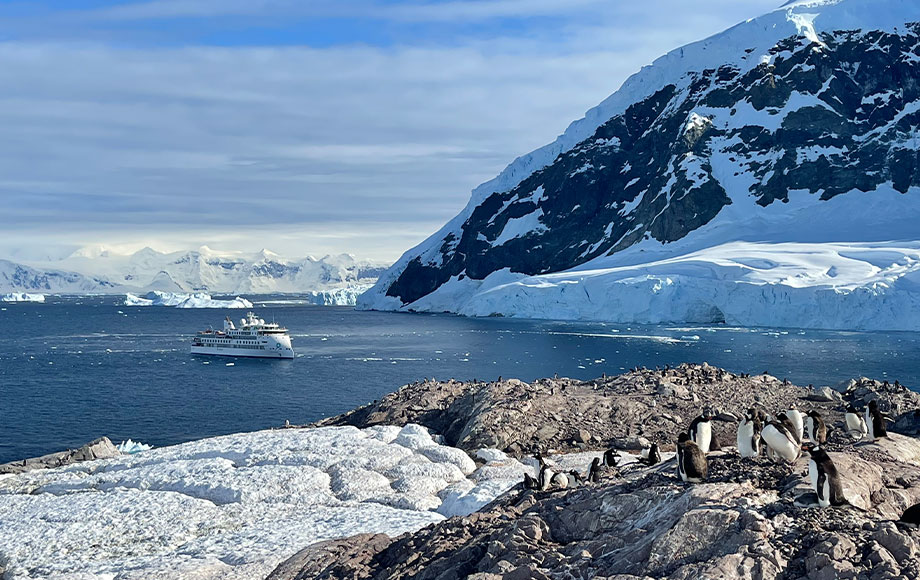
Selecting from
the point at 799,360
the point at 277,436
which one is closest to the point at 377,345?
the point at 799,360

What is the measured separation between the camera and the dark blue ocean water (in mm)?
49938

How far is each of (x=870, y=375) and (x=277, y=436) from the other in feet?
158

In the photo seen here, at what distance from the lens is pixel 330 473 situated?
24844mm

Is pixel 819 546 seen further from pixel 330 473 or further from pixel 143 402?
pixel 143 402

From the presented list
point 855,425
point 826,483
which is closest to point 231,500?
point 855,425

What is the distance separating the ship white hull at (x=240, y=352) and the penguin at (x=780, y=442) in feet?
238

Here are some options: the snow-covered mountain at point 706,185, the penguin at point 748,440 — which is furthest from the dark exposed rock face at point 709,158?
the penguin at point 748,440

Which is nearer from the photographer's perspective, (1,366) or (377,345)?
(1,366)

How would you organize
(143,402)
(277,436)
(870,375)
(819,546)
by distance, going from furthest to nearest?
1. (870,375)
2. (143,402)
3. (277,436)
4. (819,546)

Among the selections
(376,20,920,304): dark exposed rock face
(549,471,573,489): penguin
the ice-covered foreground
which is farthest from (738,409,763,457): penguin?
(376,20,920,304): dark exposed rock face

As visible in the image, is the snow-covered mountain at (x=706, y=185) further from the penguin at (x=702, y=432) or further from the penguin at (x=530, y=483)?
the penguin at (x=530, y=483)

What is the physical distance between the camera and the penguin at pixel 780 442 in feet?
43.2

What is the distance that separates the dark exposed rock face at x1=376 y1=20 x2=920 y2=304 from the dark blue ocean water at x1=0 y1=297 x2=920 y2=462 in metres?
52.1

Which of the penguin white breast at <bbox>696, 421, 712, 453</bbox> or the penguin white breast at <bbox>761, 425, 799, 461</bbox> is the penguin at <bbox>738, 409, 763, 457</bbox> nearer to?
the penguin white breast at <bbox>761, 425, 799, 461</bbox>
